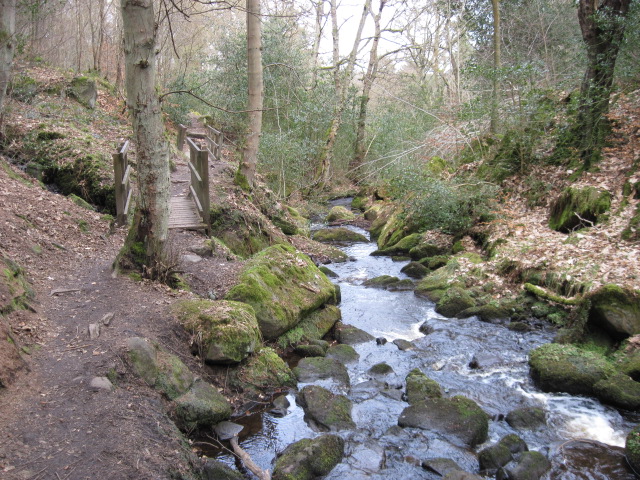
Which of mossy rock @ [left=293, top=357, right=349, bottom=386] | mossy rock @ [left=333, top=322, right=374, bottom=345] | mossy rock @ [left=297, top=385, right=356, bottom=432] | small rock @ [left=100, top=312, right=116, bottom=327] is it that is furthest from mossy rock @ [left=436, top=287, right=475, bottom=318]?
small rock @ [left=100, top=312, right=116, bottom=327]

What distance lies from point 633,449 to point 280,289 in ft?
17.1

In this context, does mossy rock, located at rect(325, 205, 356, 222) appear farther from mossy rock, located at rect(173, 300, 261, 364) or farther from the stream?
mossy rock, located at rect(173, 300, 261, 364)

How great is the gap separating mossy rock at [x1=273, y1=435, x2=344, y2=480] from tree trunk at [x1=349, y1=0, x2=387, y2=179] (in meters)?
19.1

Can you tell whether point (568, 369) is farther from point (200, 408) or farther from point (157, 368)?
point (157, 368)

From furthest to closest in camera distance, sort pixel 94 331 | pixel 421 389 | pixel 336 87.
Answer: pixel 336 87
pixel 421 389
pixel 94 331

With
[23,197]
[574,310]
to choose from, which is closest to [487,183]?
[574,310]

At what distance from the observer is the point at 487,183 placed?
535 inches

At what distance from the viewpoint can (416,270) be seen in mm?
12383

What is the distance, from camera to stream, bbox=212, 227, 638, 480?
5.12 meters

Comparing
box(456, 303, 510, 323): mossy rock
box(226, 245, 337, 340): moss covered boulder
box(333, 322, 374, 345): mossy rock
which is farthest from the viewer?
box(456, 303, 510, 323): mossy rock

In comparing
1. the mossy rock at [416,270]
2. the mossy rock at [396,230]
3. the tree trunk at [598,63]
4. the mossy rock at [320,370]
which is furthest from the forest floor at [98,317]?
the mossy rock at [396,230]

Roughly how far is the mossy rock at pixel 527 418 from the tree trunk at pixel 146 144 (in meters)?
5.04

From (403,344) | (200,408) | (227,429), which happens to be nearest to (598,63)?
→ (403,344)

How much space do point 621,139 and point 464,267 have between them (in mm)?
4766
